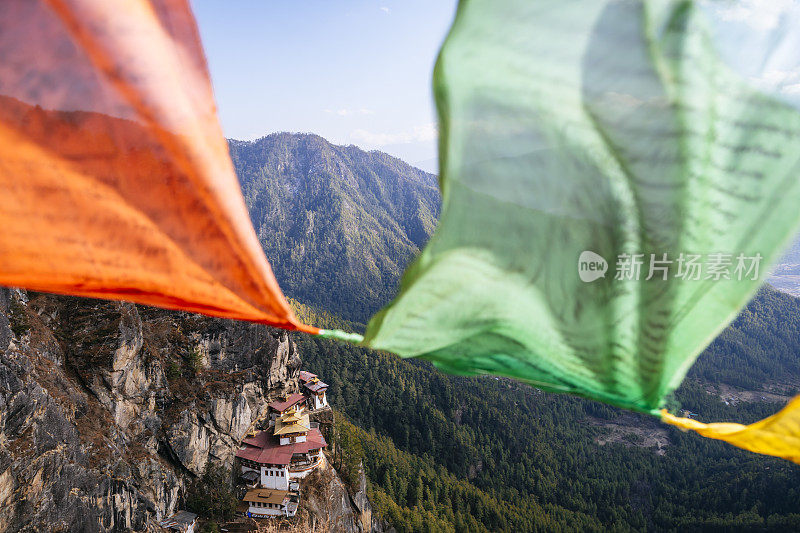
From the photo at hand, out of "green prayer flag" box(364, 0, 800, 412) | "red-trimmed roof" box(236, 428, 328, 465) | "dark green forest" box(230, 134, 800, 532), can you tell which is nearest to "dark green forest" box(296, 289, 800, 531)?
"dark green forest" box(230, 134, 800, 532)

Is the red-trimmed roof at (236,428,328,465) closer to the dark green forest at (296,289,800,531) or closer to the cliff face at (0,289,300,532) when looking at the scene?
the cliff face at (0,289,300,532)

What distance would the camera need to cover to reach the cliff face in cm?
1160

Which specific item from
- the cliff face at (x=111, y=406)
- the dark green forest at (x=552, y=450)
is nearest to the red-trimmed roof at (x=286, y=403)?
the cliff face at (x=111, y=406)

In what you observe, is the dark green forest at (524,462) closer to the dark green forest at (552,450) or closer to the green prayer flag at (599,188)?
the dark green forest at (552,450)

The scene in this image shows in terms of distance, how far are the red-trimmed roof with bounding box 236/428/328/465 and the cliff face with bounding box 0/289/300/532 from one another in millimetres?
866

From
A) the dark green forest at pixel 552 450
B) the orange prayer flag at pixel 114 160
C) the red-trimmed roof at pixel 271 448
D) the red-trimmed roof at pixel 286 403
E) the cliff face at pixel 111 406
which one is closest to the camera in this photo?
the orange prayer flag at pixel 114 160

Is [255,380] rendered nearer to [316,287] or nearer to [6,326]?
[6,326]

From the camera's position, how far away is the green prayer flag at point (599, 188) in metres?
1.79

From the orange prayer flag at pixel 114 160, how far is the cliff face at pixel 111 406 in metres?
13.0

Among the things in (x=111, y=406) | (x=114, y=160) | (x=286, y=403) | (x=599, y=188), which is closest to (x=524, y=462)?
(x=286, y=403)

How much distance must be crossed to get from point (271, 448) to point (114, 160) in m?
23.8

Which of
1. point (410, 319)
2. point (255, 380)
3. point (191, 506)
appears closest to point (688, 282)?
point (410, 319)

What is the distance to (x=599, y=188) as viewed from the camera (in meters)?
1.90

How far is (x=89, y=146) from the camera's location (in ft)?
5.71
